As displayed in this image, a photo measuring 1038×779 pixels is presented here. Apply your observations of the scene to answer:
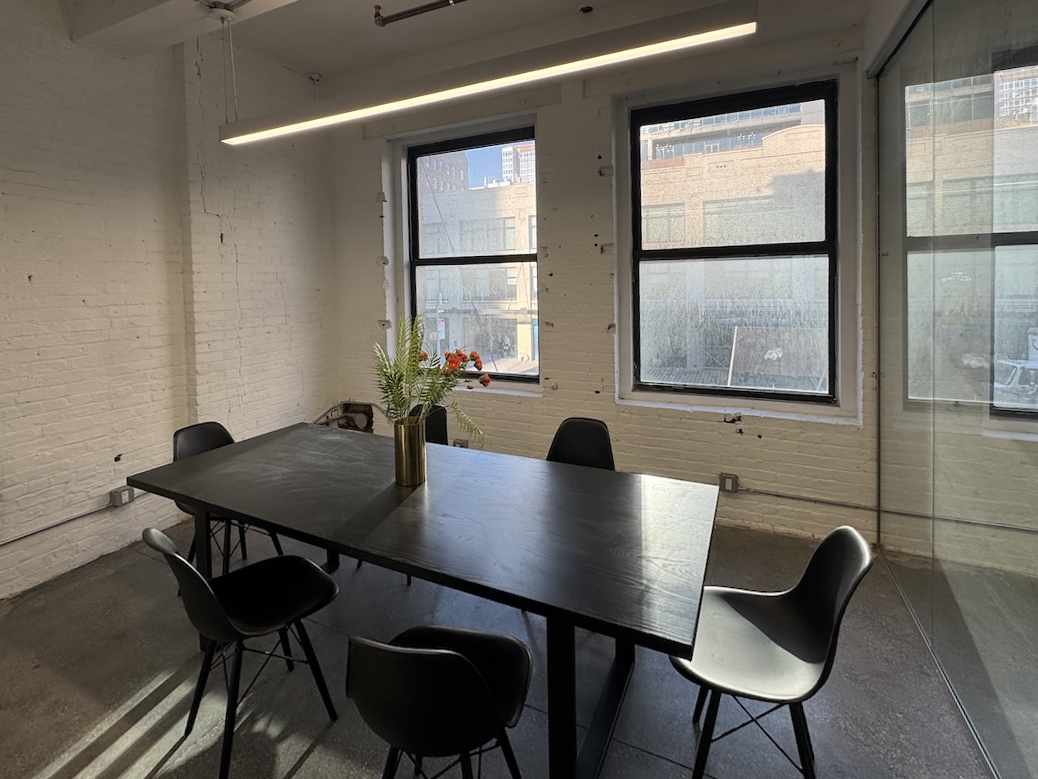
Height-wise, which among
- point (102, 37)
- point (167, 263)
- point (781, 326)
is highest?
point (102, 37)

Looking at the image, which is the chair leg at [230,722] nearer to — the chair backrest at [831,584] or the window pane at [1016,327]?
the chair backrest at [831,584]

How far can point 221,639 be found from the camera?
1.79 metres

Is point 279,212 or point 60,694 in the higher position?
point 279,212

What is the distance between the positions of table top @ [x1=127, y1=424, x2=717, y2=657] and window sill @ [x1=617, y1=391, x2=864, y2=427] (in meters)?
1.49

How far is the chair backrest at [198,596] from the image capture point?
1708mm

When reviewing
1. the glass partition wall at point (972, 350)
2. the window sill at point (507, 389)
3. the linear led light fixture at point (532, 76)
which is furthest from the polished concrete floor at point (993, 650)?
the window sill at point (507, 389)

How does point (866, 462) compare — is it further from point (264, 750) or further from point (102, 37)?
point (102, 37)

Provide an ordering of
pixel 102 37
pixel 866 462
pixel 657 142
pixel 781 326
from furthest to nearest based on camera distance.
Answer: pixel 657 142 < pixel 781 326 < pixel 866 462 < pixel 102 37

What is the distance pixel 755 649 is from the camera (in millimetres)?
1744

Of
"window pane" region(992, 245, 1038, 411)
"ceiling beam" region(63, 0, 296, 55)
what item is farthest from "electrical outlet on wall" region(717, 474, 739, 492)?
"ceiling beam" region(63, 0, 296, 55)

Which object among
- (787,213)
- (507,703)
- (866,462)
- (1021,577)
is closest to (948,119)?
(787,213)

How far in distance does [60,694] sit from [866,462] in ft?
13.4

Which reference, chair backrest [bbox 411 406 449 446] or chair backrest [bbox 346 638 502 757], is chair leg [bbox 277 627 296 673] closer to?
chair backrest [bbox 346 638 502 757]

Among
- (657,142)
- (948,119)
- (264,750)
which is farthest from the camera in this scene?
(657,142)
